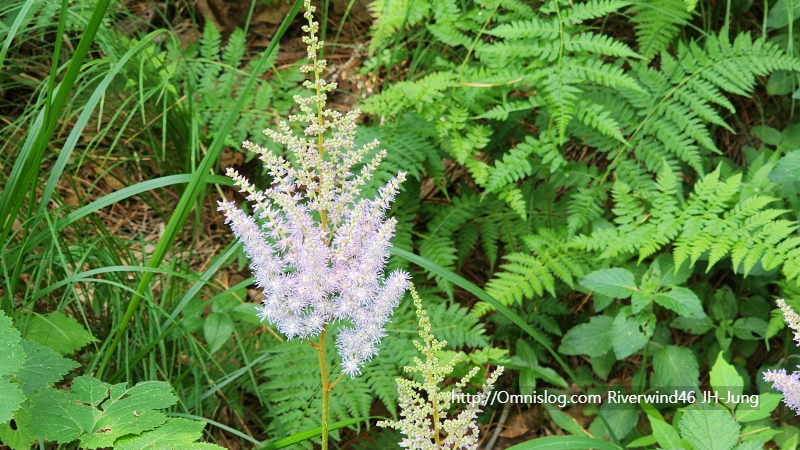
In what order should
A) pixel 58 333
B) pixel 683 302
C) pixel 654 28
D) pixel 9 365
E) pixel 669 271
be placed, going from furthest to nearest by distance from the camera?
pixel 654 28 → pixel 669 271 → pixel 683 302 → pixel 58 333 → pixel 9 365

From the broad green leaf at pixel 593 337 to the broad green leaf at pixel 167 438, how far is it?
1.70 metres

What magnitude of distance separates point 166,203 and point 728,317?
288 centimetres

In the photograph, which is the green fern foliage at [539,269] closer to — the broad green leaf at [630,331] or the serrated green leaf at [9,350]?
the broad green leaf at [630,331]

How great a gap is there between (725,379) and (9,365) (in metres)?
2.16

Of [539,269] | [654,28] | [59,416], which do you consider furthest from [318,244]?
[654,28]

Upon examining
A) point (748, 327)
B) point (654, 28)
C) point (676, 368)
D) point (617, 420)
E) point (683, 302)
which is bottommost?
point (617, 420)

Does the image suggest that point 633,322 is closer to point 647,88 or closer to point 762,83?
point 647,88

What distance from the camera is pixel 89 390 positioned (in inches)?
76.1

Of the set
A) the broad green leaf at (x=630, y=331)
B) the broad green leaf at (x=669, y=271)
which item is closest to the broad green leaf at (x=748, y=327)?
the broad green leaf at (x=669, y=271)

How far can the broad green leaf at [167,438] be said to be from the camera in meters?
1.76

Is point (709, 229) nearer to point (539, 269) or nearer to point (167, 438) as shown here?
point (539, 269)

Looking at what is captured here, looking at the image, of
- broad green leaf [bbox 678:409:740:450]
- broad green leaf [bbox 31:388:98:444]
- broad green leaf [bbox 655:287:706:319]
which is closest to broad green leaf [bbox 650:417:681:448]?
broad green leaf [bbox 678:409:740:450]

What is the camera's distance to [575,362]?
3566 millimetres

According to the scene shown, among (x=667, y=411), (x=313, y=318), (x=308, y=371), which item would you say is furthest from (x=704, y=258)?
(x=313, y=318)
